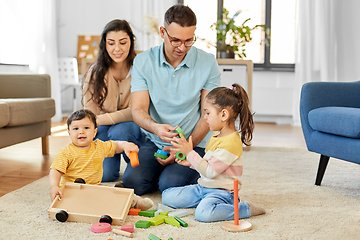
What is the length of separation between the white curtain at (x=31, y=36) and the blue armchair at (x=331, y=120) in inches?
132

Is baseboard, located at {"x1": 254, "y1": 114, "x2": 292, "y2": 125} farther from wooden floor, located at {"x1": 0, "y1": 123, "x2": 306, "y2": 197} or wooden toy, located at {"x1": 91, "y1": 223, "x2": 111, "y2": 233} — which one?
wooden toy, located at {"x1": 91, "y1": 223, "x2": 111, "y2": 233}

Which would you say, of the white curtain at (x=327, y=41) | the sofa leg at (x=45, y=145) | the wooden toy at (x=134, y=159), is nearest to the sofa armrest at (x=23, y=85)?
the sofa leg at (x=45, y=145)

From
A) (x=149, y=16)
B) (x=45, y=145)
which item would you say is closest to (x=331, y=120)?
(x=45, y=145)

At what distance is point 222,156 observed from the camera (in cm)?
136

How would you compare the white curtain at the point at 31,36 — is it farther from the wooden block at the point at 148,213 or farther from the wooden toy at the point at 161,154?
the wooden block at the point at 148,213

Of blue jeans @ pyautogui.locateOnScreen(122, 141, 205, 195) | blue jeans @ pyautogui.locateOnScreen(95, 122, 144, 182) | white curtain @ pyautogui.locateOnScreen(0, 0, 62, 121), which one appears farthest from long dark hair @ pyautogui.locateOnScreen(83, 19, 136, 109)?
white curtain @ pyautogui.locateOnScreen(0, 0, 62, 121)

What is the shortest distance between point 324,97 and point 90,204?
135 centimetres

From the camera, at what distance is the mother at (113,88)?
191 centimetres

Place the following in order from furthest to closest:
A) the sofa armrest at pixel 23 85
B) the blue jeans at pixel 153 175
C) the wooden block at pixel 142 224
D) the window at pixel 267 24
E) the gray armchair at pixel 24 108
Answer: the window at pixel 267 24 → the sofa armrest at pixel 23 85 → the gray armchair at pixel 24 108 → the blue jeans at pixel 153 175 → the wooden block at pixel 142 224

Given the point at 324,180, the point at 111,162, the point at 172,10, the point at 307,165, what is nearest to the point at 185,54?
the point at 172,10

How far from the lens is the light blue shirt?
1.66 metres

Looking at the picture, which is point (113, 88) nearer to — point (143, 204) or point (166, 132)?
A: point (166, 132)

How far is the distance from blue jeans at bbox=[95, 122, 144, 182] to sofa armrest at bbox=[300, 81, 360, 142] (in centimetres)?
88

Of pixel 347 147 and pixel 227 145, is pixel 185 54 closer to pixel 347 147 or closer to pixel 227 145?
pixel 227 145
